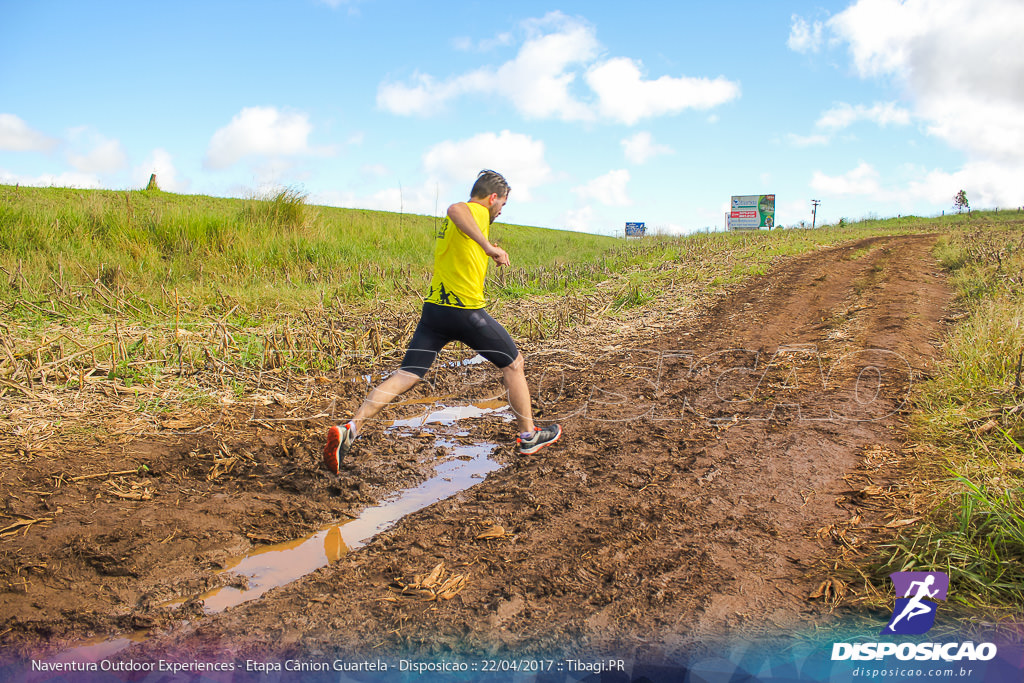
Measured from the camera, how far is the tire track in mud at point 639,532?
101 inches

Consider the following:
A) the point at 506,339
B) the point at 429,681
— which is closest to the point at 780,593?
the point at 429,681

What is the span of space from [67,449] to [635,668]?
14.0ft

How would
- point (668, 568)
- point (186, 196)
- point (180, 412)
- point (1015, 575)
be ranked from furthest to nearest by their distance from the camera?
point (186, 196), point (180, 412), point (668, 568), point (1015, 575)

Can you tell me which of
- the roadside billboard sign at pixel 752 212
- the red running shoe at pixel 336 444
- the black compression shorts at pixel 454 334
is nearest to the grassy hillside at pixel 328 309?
the red running shoe at pixel 336 444

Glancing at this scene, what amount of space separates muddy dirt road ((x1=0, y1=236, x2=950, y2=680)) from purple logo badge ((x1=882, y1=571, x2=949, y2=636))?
0.23 meters

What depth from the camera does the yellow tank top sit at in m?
4.28

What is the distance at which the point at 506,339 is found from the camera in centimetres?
450

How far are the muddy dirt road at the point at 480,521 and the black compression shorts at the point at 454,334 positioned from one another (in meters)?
0.85

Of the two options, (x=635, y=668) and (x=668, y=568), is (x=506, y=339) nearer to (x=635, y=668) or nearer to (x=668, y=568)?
(x=668, y=568)

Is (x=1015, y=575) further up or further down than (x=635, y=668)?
further up

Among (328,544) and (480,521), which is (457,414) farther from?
(328,544)

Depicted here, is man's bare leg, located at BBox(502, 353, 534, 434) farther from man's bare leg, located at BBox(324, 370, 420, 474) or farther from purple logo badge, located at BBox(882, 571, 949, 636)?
purple logo badge, located at BBox(882, 571, 949, 636)

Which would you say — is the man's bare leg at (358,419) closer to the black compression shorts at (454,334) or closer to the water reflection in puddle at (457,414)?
the black compression shorts at (454,334)

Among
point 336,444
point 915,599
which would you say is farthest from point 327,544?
point 915,599
